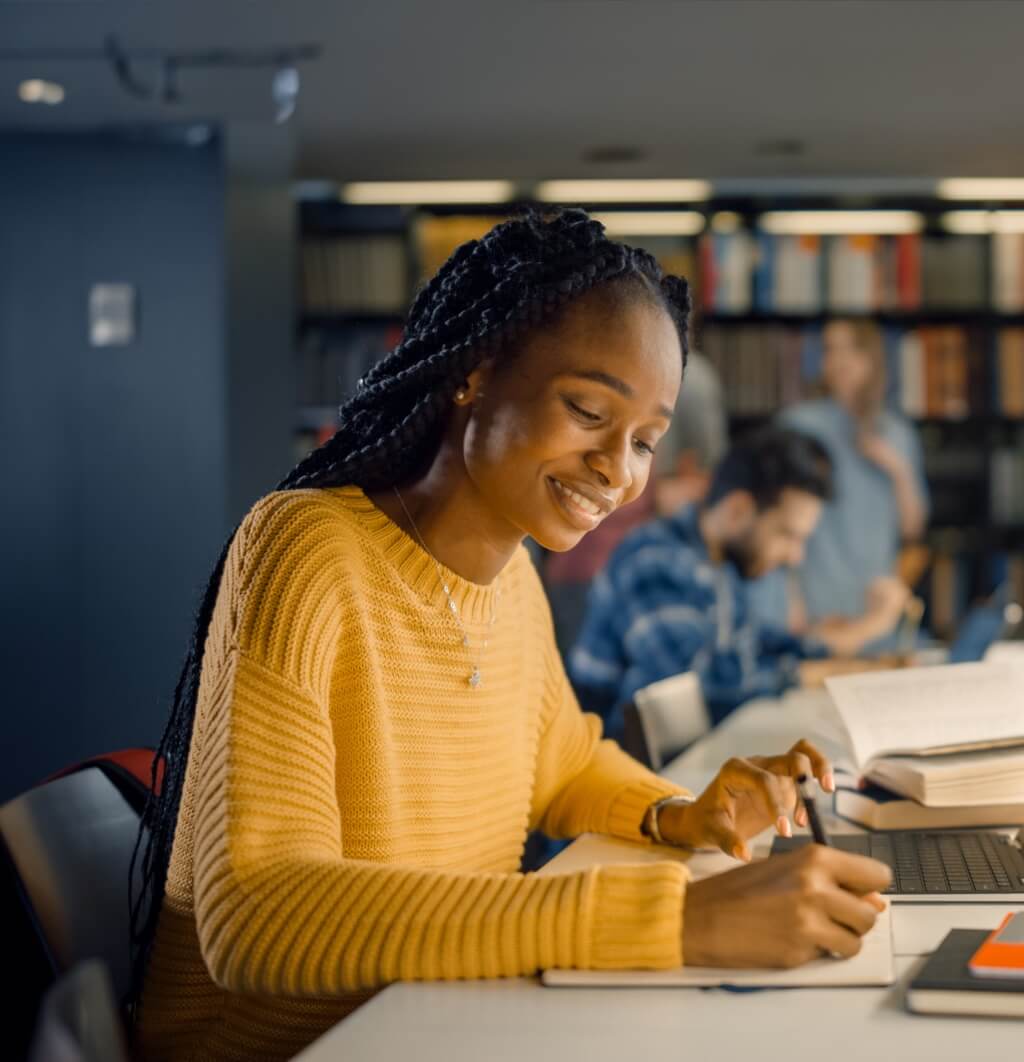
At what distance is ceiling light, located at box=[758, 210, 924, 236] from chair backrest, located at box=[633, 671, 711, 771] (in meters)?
3.04

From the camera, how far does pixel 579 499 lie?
1184 mm

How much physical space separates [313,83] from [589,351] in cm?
319

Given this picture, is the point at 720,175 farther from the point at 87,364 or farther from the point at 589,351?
the point at 589,351

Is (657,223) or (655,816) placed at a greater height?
(657,223)

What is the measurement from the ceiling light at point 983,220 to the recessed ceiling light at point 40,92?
3.20 m

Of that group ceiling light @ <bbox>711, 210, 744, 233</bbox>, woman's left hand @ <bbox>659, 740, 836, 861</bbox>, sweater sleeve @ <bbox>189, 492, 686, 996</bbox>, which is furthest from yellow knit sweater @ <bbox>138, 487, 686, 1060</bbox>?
ceiling light @ <bbox>711, 210, 744, 233</bbox>

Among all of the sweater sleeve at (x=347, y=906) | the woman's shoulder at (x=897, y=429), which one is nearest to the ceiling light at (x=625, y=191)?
the woman's shoulder at (x=897, y=429)

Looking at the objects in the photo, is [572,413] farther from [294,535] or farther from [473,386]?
[294,535]

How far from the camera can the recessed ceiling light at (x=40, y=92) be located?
4066mm

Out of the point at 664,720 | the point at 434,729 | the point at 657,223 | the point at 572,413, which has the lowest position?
the point at 664,720

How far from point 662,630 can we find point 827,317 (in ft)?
7.48

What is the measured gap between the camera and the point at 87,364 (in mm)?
4410

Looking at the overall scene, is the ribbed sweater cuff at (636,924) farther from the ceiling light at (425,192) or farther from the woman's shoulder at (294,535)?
the ceiling light at (425,192)

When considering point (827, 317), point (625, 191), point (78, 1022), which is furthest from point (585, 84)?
point (78, 1022)
